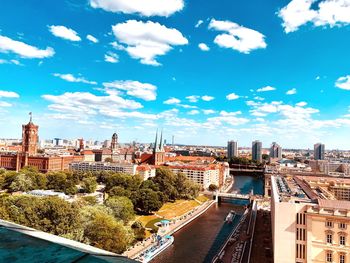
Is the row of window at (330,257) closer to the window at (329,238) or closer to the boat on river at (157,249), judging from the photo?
the window at (329,238)

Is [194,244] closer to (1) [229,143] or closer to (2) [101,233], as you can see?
(2) [101,233]

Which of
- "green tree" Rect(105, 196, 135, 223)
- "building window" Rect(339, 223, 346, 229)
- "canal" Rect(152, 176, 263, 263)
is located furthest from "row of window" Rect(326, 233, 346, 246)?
"green tree" Rect(105, 196, 135, 223)

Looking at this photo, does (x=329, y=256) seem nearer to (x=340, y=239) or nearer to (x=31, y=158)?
(x=340, y=239)

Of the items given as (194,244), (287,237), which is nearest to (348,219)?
(287,237)

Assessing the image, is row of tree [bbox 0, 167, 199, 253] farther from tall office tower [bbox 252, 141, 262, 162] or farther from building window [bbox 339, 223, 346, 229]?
tall office tower [bbox 252, 141, 262, 162]

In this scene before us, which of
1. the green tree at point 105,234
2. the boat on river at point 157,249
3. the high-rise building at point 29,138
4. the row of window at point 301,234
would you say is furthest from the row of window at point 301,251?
the high-rise building at point 29,138
